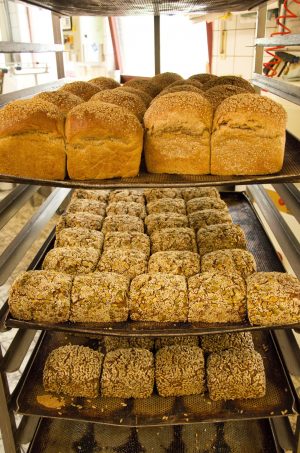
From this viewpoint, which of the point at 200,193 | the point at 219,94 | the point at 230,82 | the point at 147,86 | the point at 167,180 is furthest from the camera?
the point at 200,193

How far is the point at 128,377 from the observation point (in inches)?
55.7

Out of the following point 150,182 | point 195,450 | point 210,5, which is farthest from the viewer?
point 210,5

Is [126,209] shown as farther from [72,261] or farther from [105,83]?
[105,83]

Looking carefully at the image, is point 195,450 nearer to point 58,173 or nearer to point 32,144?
point 58,173

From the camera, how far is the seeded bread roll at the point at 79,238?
62.6 inches

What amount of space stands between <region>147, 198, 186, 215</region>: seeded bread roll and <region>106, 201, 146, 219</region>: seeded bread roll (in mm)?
43

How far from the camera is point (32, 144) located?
1.15 metres

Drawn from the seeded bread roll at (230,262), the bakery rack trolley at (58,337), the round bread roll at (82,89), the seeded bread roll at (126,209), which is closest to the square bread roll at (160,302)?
the seeded bread roll at (230,262)

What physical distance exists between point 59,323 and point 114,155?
570mm

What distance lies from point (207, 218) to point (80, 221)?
572mm

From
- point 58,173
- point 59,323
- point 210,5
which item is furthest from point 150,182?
point 210,5

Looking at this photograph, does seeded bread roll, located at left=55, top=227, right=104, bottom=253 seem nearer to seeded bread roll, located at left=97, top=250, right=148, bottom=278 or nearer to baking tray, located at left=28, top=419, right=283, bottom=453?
seeded bread roll, located at left=97, top=250, right=148, bottom=278

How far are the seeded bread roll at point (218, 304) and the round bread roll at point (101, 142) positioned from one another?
465mm

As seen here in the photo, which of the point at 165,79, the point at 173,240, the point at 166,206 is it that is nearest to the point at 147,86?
the point at 165,79
